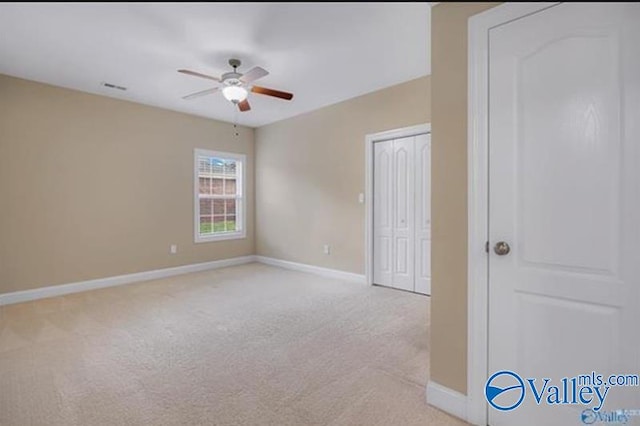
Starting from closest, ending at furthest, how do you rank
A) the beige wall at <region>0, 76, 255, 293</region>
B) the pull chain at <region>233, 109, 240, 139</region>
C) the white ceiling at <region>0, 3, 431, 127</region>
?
1. the white ceiling at <region>0, 3, 431, 127</region>
2. the beige wall at <region>0, 76, 255, 293</region>
3. the pull chain at <region>233, 109, 240, 139</region>

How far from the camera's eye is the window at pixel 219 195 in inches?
214

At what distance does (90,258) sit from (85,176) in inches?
42.2

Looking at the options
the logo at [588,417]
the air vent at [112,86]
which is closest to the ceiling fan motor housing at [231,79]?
the air vent at [112,86]

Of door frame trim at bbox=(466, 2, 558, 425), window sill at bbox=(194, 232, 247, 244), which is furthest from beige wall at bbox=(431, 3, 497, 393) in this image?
window sill at bbox=(194, 232, 247, 244)

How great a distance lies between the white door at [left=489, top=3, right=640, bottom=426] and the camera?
1.33 metres

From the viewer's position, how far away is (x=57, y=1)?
589mm

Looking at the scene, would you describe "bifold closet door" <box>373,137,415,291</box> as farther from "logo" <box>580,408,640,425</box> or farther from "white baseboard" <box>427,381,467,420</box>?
"logo" <box>580,408,640,425</box>

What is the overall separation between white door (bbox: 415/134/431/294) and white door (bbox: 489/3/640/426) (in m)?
2.32

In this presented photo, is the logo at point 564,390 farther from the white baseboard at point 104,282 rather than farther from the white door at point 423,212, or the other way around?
the white baseboard at point 104,282

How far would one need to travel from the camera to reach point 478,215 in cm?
167

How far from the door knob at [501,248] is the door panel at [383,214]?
2675mm

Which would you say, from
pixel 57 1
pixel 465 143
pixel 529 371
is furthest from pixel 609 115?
pixel 57 1

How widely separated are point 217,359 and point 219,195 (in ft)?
12.5

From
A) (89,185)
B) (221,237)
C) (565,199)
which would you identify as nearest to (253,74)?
(565,199)
